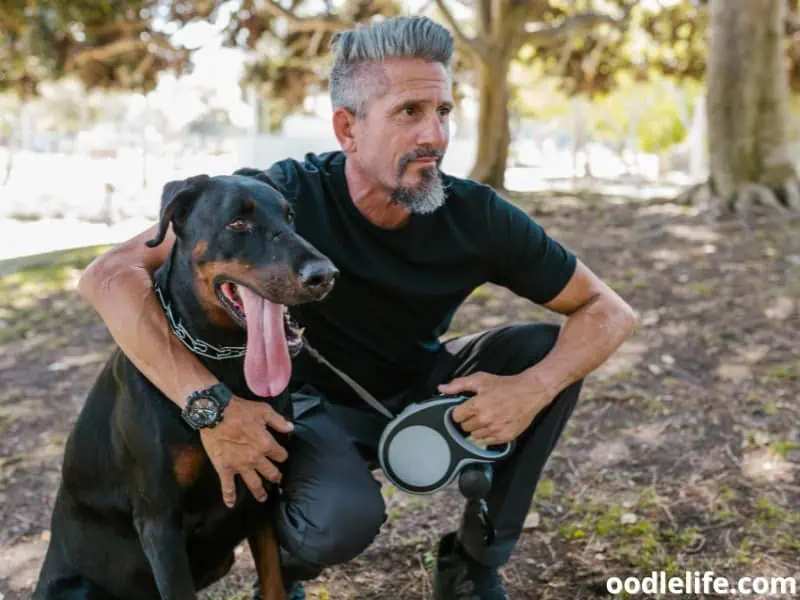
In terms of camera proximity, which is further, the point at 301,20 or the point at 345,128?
the point at 301,20

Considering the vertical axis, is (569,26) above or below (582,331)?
above

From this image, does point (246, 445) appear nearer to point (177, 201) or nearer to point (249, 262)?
point (249, 262)

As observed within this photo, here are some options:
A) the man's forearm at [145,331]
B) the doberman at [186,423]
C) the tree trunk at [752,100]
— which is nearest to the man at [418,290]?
the man's forearm at [145,331]

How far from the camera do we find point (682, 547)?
304 cm

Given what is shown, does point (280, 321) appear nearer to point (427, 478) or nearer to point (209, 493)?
point (209, 493)

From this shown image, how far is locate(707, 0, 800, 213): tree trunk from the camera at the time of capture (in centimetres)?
864

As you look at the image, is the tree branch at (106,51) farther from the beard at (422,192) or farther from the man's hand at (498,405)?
the man's hand at (498,405)

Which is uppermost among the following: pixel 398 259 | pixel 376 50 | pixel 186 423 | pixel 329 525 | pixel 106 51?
pixel 106 51

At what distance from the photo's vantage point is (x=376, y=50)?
2727 millimetres

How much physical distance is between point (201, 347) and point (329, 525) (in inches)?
23.9

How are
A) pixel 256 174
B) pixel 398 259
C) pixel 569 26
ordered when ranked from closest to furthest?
pixel 256 174 → pixel 398 259 → pixel 569 26

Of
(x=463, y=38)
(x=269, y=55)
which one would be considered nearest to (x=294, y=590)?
(x=463, y=38)

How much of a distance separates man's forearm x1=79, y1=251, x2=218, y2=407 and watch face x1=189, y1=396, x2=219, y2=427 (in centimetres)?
3

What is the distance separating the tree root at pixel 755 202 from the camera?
8.35m
